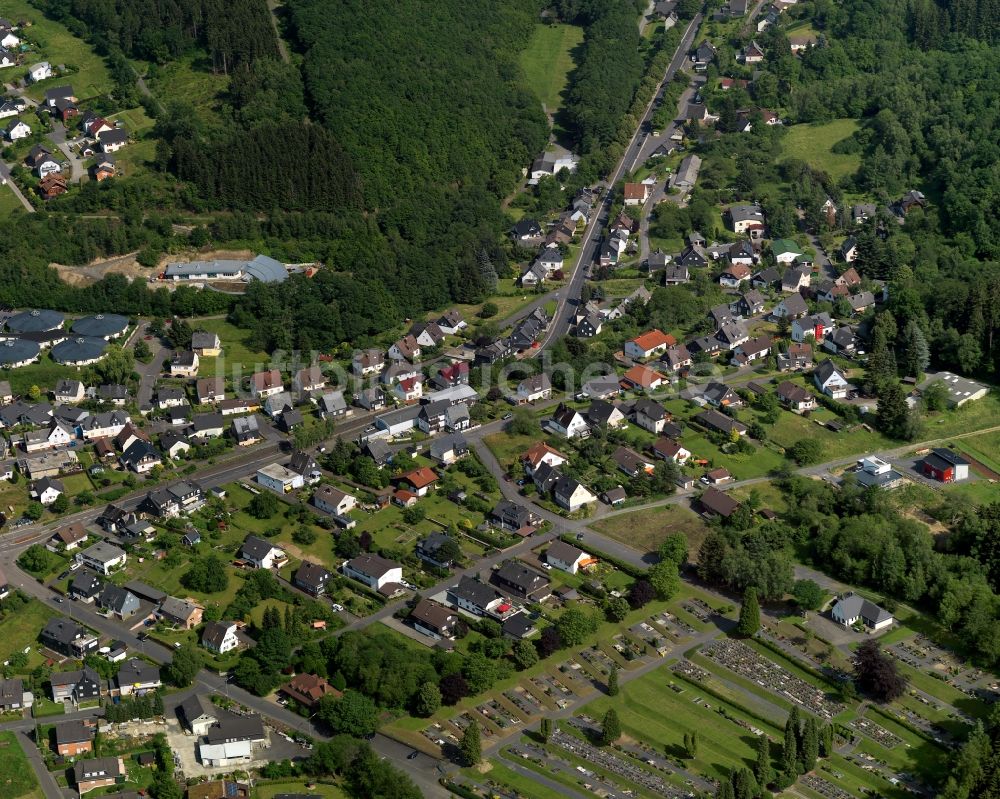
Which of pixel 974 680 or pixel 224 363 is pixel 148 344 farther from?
pixel 974 680

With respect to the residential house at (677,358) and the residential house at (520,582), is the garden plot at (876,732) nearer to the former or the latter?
the residential house at (520,582)

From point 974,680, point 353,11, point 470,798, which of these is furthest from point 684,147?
point 470,798

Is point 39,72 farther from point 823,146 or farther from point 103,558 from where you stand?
point 823,146

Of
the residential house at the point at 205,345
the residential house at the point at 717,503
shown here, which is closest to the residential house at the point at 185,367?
the residential house at the point at 205,345

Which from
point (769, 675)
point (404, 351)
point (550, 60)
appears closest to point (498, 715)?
point (769, 675)

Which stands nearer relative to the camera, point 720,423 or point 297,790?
point 297,790

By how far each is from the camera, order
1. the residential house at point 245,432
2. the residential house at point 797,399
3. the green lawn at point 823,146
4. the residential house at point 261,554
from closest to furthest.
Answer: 1. the residential house at point 261,554
2. the residential house at point 245,432
3. the residential house at point 797,399
4. the green lawn at point 823,146
